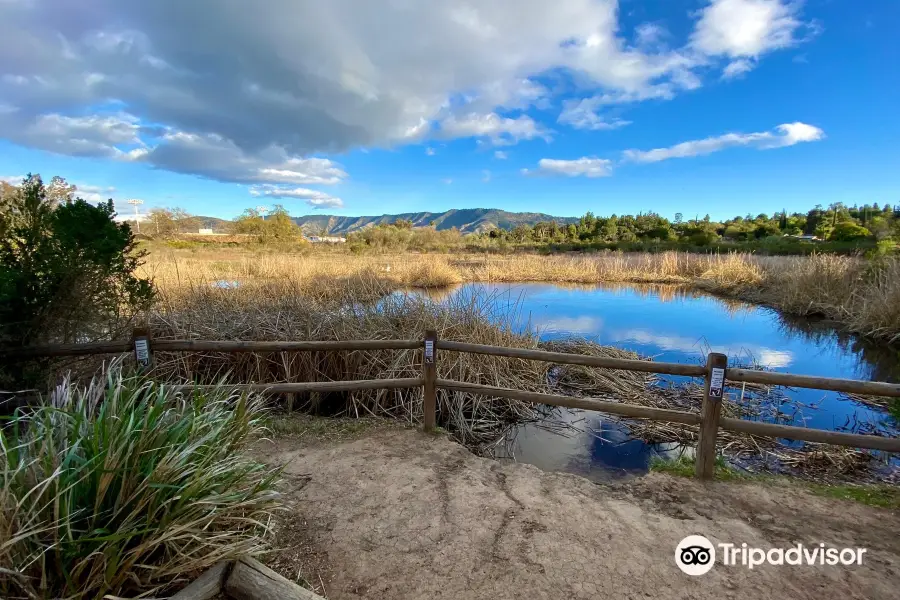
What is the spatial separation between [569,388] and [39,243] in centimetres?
660

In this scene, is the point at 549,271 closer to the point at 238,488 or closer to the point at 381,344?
the point at 381,344

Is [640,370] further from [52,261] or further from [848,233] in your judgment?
[848,233]

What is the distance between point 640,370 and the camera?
3.73 meters

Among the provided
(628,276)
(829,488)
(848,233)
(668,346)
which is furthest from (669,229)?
(829,488)

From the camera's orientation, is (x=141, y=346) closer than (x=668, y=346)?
Yes

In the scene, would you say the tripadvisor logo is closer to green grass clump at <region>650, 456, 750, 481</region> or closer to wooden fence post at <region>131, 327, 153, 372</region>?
green grass clump at <region>650, 456, 750, 481</region>

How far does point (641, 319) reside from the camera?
42.6 feet

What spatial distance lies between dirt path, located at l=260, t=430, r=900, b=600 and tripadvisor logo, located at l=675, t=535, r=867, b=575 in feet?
0.16

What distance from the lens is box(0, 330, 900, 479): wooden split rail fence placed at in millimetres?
3122

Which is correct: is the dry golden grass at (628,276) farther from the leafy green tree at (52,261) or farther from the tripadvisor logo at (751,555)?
the tripadvisor logo at (751,555)

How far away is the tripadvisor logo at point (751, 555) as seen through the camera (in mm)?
2465

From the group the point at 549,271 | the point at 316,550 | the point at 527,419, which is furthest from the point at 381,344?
the point at 549,271

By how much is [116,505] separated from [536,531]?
223 centimetres

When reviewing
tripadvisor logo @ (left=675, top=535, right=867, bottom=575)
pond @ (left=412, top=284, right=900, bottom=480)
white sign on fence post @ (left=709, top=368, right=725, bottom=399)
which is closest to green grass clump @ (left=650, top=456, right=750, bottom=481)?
pond @ (left=412, top=284, right=900, bottom=480)
